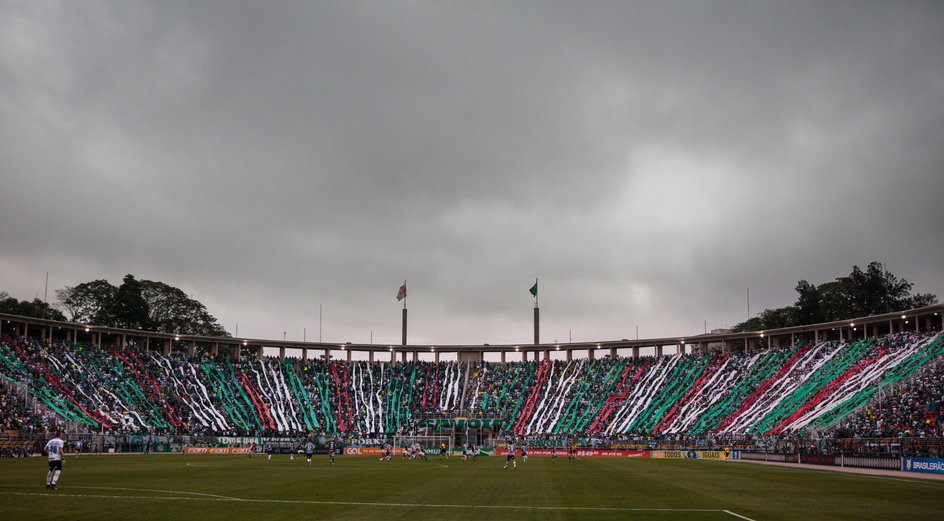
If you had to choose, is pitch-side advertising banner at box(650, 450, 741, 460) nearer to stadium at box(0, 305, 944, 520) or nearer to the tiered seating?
stadium at box(0, 305, 944, 520)

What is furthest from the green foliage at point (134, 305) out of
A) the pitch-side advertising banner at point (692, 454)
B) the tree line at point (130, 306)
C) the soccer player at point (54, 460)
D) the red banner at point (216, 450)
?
the soccer player at point (54, 460)

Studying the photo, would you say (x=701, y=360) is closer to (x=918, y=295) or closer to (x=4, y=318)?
(x=918, y=295)

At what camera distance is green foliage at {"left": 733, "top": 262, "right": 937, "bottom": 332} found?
4633 inches

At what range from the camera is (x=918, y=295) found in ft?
390

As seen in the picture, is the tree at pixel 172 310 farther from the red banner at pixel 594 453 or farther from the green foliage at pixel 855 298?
the green foliage at pixel 855 298

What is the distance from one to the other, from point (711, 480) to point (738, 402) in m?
51.6

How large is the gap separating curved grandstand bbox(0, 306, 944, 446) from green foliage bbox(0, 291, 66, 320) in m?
13.6

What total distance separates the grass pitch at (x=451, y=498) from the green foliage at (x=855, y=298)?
89.7 meters

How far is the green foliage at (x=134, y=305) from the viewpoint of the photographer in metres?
119

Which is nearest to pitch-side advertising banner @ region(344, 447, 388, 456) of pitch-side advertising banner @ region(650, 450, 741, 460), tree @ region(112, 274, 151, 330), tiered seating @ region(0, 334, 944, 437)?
tiered seating @ region(0, 334, 944, 437)

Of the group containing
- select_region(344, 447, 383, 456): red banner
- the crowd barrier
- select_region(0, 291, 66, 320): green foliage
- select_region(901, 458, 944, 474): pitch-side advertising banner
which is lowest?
select_region(344, 447, 383, 456): red banner

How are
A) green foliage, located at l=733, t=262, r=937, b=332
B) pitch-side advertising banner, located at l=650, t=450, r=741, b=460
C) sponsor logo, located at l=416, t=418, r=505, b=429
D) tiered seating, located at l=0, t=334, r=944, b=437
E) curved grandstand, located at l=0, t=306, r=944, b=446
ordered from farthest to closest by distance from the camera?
green foliage, located at l=733, t=262, r=937, b=332, sponsor logo, located at l=416, t=418, r=505, b=429, tiered seating, located at l=0, t=334, r=944, b=437, curved grandstand, located at l=0, t=306, r=944, b=446, pitch-side advertising banner, located at l=650, t=450, r=741, b=460

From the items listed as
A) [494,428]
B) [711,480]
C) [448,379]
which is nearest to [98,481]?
[711,480]

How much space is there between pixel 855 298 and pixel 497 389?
2448 inches
